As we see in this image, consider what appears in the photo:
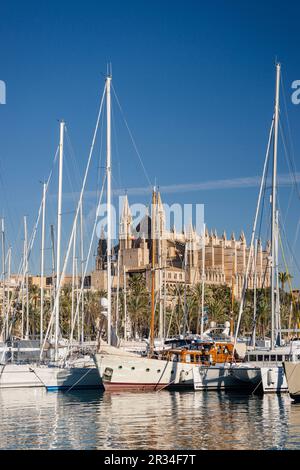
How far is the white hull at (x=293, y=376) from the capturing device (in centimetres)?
3697

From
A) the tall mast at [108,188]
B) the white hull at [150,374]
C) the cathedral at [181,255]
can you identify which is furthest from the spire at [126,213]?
the white hull at [150,374]

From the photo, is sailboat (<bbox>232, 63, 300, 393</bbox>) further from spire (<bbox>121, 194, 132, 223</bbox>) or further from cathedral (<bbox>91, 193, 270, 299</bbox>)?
spire (<bbox>121, 194, 132, 223</bbox>)

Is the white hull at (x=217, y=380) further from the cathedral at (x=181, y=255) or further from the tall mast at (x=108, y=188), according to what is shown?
the cathedral at (x=181, y=255)

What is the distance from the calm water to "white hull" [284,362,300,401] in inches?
24.8


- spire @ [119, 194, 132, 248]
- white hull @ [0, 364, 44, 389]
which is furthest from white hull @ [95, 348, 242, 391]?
spire @ [119, 194, 132, 248]

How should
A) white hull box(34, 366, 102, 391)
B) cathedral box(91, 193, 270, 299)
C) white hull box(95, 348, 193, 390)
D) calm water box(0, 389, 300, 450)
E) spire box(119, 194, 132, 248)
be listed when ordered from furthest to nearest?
1. spire box(119, 194, 132, 248)
2. cathedral box(91, 193, 270, 299)
3. white hull box(34, 366, 102, 391)
4. white hull box(95, 348, 193, 390)
5. calm water box(0, 389, 300, 450)

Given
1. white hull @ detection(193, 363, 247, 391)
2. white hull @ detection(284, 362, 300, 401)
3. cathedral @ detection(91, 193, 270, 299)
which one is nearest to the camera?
white hull @ detection(284, 362, 300, 401)

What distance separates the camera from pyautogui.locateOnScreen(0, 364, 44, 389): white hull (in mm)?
47156

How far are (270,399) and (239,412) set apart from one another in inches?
218

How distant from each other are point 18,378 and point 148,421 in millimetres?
17155

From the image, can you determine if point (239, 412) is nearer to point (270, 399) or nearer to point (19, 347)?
point (270, 399)

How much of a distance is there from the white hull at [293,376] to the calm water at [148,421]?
0.63 metres

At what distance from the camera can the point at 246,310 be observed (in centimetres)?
10125
